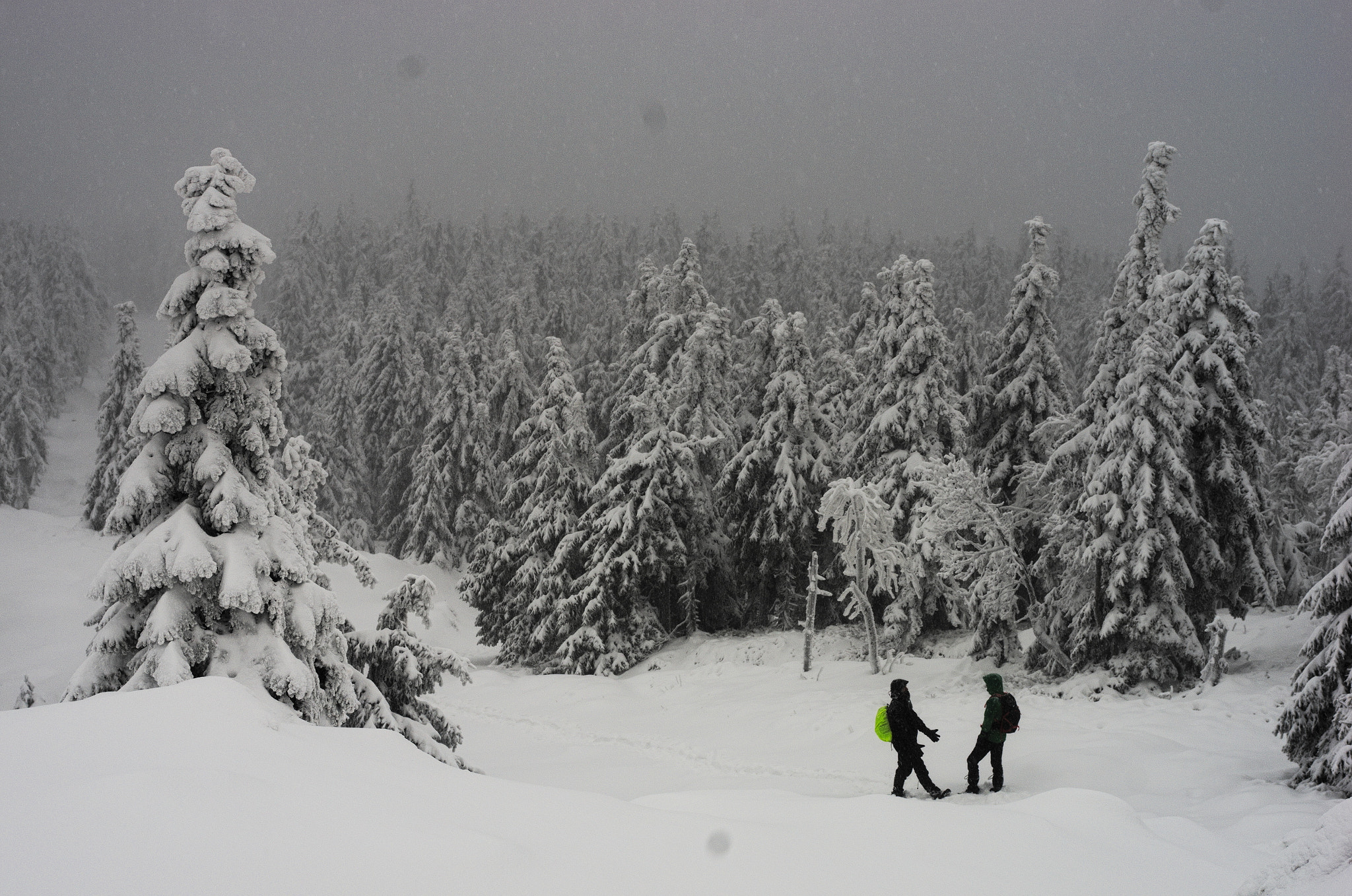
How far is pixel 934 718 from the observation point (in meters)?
15.5

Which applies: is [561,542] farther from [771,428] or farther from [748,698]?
[748,698]

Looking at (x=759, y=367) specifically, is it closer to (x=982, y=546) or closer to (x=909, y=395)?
(x=909, y=395)

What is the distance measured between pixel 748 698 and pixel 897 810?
1363 centimetres

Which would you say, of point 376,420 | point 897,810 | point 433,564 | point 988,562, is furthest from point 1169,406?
point 376,420

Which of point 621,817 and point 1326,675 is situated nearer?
point 621,817

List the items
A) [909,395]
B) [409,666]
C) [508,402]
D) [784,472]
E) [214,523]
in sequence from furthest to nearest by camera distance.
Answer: [508,402], [784,472], [909,395], [409,666], [214,523]

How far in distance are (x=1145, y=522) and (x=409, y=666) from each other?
1537 cm

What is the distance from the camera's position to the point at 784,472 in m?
27.0

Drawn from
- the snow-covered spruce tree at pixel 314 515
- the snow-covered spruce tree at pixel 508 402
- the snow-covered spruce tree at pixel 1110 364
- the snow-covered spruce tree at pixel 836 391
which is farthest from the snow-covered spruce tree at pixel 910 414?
the snow-covered spruce tree at pixel 508 402

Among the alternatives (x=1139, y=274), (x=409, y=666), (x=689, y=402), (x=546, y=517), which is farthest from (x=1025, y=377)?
(x=409, y=666)

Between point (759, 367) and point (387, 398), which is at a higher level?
point (759, 367)

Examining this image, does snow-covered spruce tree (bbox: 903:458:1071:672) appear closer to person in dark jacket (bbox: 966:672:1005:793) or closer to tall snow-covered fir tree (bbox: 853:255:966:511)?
tall snow-covered fir tree (bbox: 853:255:966:511)

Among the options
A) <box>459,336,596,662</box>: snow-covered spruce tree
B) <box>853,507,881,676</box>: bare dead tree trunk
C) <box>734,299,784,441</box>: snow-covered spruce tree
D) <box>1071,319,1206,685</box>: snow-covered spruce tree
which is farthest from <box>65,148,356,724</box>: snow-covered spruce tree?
<box>734,299,784,441</box>: snow-covered spruce tree

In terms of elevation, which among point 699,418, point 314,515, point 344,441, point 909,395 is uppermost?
point 909,395
